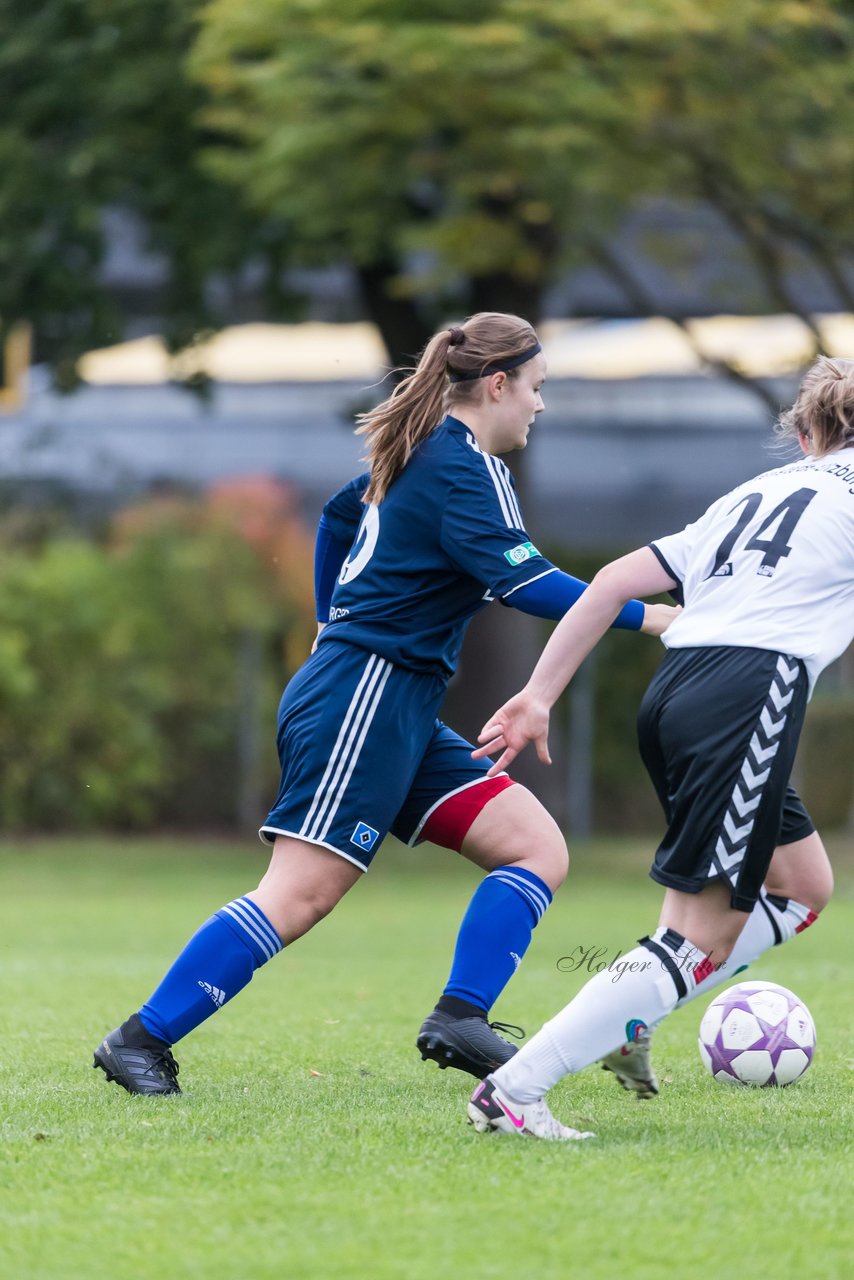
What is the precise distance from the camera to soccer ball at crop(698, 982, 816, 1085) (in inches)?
203

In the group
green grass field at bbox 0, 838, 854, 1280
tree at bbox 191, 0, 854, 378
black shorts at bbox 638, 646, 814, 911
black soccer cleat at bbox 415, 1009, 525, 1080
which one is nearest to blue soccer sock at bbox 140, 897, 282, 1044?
green grass field at bbox 0, 838, 854, 1280

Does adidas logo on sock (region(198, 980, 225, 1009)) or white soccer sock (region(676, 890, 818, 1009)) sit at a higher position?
adidas logo on sock (region(198, 980, 225, 1009))

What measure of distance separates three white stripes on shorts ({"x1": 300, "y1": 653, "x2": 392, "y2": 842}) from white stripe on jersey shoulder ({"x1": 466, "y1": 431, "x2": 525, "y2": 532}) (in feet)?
1.70

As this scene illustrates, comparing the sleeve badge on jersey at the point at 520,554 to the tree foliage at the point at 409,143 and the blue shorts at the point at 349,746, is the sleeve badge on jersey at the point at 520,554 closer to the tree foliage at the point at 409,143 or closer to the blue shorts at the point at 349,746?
the blue shorts at the point at 349,746

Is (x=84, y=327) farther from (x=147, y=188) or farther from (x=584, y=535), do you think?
(x=584, y=535)

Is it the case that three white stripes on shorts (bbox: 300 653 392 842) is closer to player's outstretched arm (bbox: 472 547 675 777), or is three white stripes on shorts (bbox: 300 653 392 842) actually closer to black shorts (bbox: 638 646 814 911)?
player's outstretched arm (bbox: 472 547 675 777)

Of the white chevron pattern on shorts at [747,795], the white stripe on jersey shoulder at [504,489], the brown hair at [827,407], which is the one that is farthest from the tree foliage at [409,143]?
the white chevron pattern on shorts at [747,795]

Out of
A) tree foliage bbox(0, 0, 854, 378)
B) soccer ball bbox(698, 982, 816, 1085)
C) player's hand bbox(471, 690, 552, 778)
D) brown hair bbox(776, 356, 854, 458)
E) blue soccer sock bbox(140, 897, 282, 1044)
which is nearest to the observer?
player's hand bbox(471, 690, 552, 778)

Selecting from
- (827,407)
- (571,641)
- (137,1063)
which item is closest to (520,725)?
(571,641)

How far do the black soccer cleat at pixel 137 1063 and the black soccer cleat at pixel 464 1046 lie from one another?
688 mm

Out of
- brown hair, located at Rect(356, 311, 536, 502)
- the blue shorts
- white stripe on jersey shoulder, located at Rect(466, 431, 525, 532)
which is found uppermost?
brown hair, located at Rect(356, 311, 536, 502)

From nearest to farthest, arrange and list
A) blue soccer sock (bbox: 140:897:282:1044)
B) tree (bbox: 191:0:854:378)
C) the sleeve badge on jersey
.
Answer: the sleeve badge on jersey → blue soccer sock (bbox: 140:897:282:1044) → tree (bbox: 191:0:854:378)

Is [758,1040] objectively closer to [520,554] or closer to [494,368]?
[520,554]

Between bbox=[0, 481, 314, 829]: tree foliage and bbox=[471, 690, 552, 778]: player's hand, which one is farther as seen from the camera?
bbox=[0, 481, 314, 829]: tree foliage
